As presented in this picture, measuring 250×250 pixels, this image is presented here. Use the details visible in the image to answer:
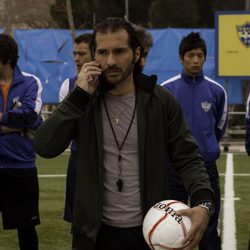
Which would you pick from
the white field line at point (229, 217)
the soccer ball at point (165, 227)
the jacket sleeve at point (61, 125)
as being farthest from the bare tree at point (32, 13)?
the soccer ball at point (165, 227)

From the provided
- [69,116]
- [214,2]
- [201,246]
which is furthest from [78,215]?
[214,2]

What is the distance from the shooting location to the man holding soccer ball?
381 centimetres

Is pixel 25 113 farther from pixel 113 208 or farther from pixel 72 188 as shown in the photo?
pixel 113 208

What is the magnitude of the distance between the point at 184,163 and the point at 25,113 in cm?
267

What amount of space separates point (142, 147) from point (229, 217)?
6.18 m

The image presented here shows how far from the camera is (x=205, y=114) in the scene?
21.5 feet

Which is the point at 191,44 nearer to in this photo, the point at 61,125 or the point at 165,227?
the point at 61,125

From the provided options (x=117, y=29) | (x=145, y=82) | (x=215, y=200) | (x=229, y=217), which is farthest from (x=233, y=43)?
(x=117, y=29)

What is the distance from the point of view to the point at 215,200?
21.4 ft

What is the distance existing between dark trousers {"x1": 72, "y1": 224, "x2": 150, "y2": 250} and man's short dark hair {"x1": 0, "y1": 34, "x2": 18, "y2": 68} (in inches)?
115

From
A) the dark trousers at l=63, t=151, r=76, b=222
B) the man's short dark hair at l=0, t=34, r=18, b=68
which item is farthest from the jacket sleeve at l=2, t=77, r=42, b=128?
the dark trousers at l=63, t=151, r=76, b=222

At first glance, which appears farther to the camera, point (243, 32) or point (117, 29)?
point (243, 32)

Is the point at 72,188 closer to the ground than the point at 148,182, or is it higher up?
closer to the ground

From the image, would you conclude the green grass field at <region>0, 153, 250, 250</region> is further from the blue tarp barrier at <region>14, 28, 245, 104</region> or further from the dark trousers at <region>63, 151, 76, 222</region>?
the blue tarp barrier at <region>14, 28, 245, 104</region>
